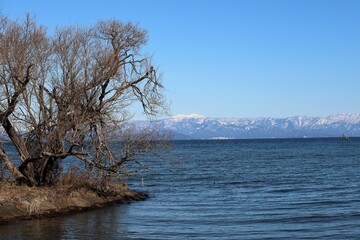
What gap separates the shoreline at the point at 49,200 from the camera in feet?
79.7

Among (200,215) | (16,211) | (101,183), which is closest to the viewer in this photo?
(16,211)

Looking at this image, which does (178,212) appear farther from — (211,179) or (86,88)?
(211,179)

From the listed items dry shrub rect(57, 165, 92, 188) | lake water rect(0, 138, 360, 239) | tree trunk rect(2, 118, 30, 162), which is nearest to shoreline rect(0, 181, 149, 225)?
dry shrub rect(57, 165, 92, 188)

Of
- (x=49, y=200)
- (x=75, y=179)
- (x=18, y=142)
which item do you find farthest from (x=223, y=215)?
(x=18, y=142)

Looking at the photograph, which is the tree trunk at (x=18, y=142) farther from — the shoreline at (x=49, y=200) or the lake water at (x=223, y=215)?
the lake water at (x=223, y=215)

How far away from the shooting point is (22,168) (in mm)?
27547

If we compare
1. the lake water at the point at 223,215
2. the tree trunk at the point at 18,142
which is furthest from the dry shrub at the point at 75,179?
the tree trunk at the point at 18,142

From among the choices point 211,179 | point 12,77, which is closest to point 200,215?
point 12,77

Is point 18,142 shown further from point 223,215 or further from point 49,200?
point 223,215

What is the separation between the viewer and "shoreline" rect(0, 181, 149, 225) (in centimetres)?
2430

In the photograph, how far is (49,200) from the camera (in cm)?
2630

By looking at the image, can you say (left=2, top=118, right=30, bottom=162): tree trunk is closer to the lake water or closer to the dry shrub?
the dry shrub

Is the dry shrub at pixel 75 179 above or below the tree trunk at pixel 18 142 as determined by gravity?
below

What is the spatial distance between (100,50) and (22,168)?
6987 millimetres
